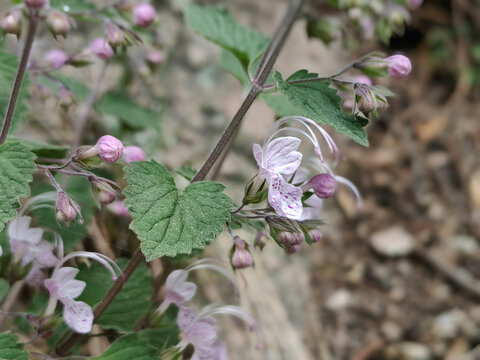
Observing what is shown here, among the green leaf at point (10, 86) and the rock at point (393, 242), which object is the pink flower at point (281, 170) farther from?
the rock at point (393, 242)

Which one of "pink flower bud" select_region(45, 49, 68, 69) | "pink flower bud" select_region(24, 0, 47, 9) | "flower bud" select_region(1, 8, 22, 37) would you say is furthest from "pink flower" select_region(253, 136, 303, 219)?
"pink flower bud" select_region(45, 49, 68, 69)

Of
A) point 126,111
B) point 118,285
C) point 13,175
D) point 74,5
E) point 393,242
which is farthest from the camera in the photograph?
point 393,242

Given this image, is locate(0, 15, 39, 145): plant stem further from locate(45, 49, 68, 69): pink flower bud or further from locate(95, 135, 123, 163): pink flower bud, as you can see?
locate(45, 49, 68, 69): pink flower bud

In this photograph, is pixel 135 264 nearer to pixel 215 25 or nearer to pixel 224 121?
pixel 215 25

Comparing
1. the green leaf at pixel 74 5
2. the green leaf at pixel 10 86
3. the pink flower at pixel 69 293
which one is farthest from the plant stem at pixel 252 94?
the green leaf at pixel 74 5

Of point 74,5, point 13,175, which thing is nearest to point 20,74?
point 13,175

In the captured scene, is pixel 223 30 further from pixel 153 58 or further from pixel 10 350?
pixel 10 350
